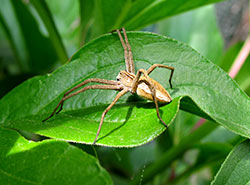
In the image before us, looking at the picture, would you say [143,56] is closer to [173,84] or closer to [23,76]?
[173,84]

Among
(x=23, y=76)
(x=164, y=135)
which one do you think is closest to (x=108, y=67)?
(x=23, y=76)

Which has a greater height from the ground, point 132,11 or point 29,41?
point 132,11

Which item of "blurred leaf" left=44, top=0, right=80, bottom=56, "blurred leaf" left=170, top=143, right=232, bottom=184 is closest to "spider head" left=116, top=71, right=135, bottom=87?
"blurred leaf" left=170, top=143, right=232, bottom=184

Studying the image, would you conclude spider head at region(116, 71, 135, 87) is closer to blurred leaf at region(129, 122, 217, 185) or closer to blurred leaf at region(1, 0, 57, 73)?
blurred leaf at region(129, 122, 217, 185)

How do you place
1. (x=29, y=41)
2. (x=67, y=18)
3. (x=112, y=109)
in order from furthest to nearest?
(x=67, y=18)
(x=29, y=41)
(x=112, y=109)

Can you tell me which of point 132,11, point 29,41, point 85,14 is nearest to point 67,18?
point 29,41

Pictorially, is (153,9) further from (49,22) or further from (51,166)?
(51,166)
